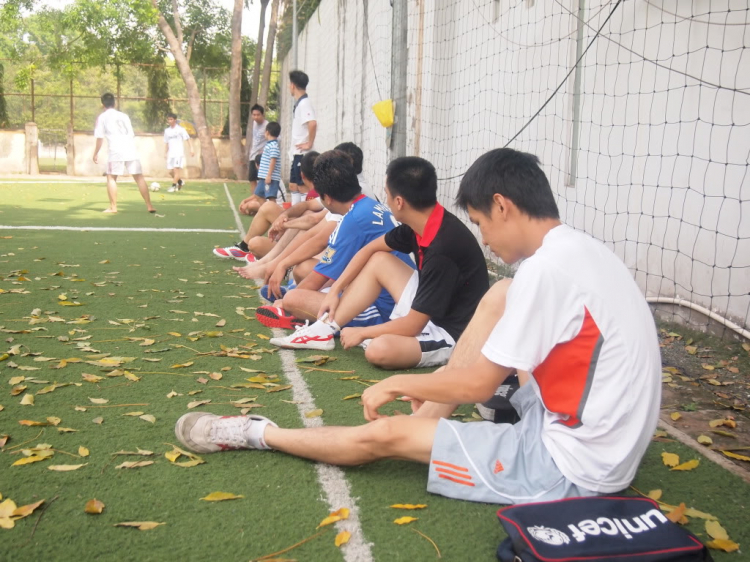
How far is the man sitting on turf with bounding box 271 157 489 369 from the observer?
13.0 feet

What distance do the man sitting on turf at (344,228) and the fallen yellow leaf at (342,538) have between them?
2.41 m

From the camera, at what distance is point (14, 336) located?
473 cm

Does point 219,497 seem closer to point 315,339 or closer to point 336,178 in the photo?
point 315,339

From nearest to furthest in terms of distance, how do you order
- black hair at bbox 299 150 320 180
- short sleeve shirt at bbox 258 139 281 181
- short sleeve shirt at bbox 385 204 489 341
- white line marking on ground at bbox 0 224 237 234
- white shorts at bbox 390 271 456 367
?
short sleeve shirt at bbox 385 204 489 341
white shorts at bbox 390 271 456 367
black hair at bbox 299 150 320 180
white line marking on ground at bbox 0 224 237 234
short sleeve shirt at bbox 258 139 281 181

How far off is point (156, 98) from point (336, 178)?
25.5 metres

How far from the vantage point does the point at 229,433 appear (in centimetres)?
297

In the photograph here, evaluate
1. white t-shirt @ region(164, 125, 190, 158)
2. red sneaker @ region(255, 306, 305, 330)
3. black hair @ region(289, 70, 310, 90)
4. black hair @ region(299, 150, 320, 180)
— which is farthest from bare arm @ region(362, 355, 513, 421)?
white t-shirt @ region(164, 125, 190, 158)

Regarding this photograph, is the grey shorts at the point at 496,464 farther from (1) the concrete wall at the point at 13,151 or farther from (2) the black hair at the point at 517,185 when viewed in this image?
(1) the concrete wall at the point at 13,151

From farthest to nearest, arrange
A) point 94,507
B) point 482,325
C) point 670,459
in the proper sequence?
point 670,459 < point 482,325 < point 94,507

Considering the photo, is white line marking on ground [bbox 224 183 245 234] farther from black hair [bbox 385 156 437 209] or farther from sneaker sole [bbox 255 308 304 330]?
black hair [bbox 385 156 437 209]

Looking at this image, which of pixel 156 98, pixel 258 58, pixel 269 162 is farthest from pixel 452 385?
pixel 156 98

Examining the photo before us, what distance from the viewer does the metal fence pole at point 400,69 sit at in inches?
235

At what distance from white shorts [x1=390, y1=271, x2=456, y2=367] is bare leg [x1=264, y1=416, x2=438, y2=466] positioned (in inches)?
57.6

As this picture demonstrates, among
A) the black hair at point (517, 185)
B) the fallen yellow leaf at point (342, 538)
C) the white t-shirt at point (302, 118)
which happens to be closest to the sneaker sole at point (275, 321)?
the fallen yellow leaf at point (342, 538)
